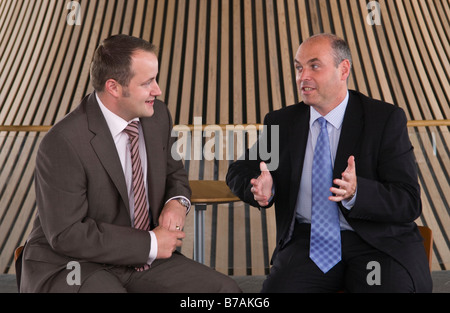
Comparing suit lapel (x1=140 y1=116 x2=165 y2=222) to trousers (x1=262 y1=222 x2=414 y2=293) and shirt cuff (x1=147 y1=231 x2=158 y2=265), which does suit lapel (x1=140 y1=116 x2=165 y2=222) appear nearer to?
shirt cuff (x1=147 y1=231 x2=158 y2=265)

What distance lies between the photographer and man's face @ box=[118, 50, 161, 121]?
79.9 inches

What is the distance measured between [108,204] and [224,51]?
428 centimetres

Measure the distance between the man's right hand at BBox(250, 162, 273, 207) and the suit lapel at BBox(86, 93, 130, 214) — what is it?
52 centimetres

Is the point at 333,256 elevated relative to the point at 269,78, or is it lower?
lower

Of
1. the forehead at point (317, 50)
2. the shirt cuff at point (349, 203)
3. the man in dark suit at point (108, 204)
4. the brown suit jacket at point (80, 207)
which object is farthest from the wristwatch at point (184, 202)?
the forehead at point (317, 50)

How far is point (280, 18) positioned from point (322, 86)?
13.5 ft

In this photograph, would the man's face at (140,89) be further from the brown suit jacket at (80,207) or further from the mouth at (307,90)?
the mouth at (307,90)

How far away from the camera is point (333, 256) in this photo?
222 cm

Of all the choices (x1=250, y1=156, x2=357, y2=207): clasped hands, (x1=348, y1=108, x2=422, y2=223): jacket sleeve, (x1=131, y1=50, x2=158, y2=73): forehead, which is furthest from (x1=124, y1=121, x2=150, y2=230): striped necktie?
(x1=348, y1=108, x2=422, y2=223): jacket sleeve
